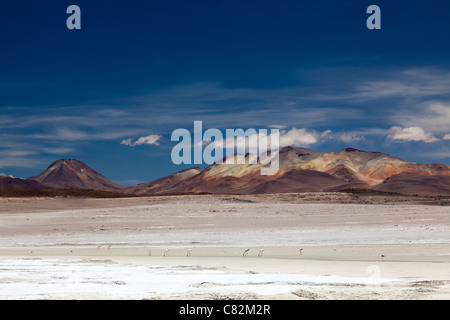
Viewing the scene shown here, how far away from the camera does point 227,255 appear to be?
60.1 ft

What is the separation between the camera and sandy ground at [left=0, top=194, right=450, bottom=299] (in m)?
9.86

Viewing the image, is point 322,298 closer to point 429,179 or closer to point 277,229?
point 277,229

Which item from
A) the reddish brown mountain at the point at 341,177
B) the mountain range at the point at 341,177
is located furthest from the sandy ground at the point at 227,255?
the reddish brown mountain at the point at 341,177

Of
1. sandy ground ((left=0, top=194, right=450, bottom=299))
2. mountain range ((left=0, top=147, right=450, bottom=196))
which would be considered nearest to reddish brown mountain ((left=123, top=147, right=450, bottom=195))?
mountain range ((left=0, top=147, right=450, bottom=196))

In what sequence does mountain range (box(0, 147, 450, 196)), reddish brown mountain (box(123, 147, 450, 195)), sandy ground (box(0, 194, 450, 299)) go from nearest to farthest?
sandy ground (box(0, 194, 450, 299))
mountain range (box(0, 147, 450, 196))
reddish brown mountain (box(123, 147, 450, 195))

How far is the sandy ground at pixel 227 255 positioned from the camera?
388 inches

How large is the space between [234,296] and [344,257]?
29.0 ft

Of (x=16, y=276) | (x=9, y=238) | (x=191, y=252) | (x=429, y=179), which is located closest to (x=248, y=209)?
(x=9, y=238)

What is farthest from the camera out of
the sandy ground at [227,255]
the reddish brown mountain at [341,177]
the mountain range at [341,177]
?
the reddish brown mountain at [341,177]

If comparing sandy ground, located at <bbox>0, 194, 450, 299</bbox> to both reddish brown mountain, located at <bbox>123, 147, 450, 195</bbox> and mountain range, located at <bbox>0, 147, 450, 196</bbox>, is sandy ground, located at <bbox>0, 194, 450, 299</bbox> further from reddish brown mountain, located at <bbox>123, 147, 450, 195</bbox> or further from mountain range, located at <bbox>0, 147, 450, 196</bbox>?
reddish brown mountain, located at <bbox>123, 147, 450, 195</bbox>

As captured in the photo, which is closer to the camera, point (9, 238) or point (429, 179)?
point (9, 238)

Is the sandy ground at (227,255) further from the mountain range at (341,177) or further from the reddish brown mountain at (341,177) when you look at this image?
the reddish brown mountain at (341,177)

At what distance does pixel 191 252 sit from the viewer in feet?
63.6

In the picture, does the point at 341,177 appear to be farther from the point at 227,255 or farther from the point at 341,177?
the point at 227,255
